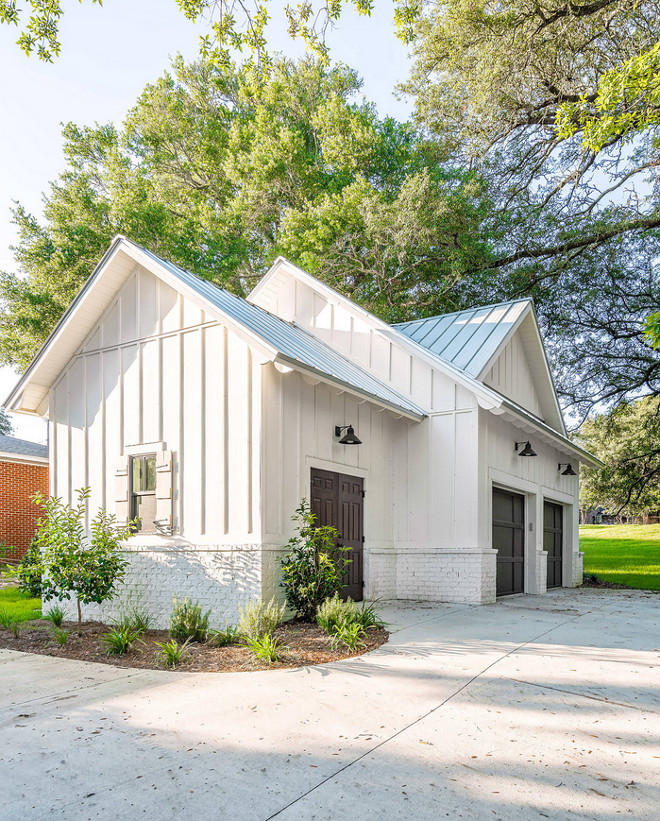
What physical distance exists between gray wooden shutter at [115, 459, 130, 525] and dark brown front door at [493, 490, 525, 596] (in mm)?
6710

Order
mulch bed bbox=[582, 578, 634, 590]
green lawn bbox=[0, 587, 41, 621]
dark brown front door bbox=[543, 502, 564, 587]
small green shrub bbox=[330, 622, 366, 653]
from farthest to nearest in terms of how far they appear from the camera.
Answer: mulch bed bbox=[582, 578, 634, 590], dark brown front door bbox=[543, 502, 564, 587], green lawn bbox=[0, 587, 41, 621], small green shrub bbox=[330, 622, 366, 653]

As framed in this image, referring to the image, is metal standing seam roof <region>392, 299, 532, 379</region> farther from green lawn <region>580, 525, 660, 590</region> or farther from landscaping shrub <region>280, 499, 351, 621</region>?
green lawn <region>580, 525, 660, 590</region>

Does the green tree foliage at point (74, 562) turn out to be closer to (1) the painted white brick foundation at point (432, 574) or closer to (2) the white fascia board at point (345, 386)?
(2) the white fascia board at point (345, 386)

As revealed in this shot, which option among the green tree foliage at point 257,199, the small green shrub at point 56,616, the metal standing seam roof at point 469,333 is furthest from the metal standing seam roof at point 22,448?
the metal standing seam roof at point 469,333

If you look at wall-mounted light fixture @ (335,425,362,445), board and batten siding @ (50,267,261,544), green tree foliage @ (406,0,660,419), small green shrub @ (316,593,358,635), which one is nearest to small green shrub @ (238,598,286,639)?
small green shrub @ (316,593,358,635)

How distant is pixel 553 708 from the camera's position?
4668 mm

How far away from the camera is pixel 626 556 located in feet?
77.6

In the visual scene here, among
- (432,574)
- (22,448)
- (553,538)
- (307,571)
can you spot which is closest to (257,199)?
(22,448)

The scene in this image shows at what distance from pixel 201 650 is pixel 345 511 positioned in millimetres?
3689

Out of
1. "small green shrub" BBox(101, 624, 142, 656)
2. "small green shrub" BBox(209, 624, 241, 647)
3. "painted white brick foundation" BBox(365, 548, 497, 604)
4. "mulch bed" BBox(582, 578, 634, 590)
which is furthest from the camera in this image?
"mulch bed" BBox(582, 578, 634, 590)

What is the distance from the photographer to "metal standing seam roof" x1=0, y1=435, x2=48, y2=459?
17.4 metres

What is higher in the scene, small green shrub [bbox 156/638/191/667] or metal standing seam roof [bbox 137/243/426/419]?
metal standing seam roof [bbox 137/243/426/419]

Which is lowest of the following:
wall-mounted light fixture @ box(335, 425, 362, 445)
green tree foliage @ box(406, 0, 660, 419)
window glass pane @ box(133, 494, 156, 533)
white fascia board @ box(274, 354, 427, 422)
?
window glass pane @ box(133, 494, 156, 533)

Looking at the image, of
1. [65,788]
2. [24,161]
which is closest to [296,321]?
[24,161]
